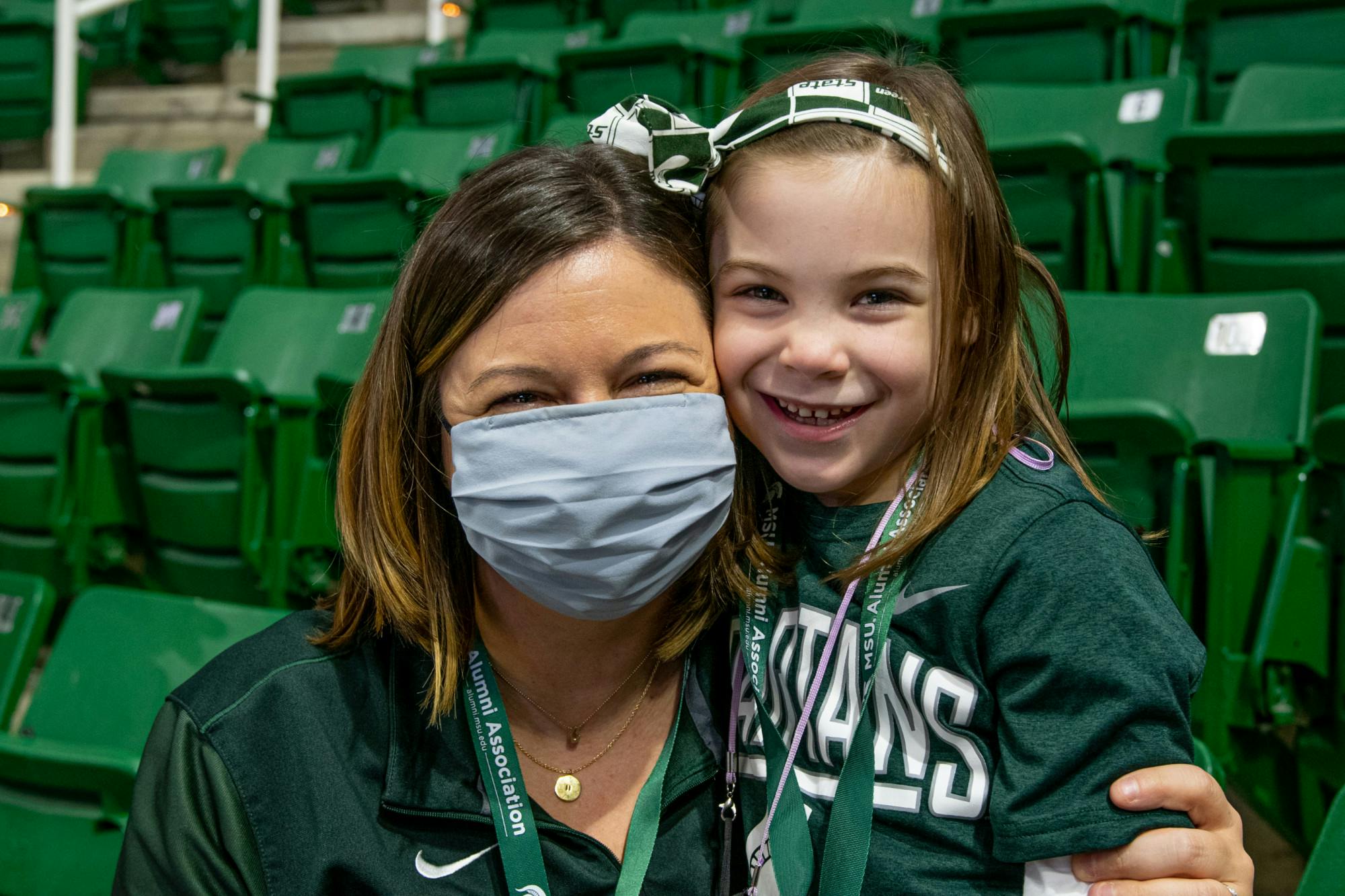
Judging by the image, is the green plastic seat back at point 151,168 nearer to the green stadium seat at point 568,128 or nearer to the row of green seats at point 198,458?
the green stadium seat at point 568,128

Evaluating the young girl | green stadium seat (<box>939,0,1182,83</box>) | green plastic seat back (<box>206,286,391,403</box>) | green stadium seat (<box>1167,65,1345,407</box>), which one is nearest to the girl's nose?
the young girl

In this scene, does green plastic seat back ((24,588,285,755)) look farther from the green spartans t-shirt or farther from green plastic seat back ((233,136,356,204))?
green plastic seat back ((233,136,356,204))

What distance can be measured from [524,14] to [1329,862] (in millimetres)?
6320

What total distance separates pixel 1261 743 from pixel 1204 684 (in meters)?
0.15

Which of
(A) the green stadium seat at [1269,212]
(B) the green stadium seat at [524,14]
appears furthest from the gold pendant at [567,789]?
(B) the green stadium seat at [524,14]

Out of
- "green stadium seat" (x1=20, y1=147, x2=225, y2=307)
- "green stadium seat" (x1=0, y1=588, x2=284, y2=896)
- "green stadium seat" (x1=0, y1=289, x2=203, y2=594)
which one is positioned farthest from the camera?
"green stadium seat" (x1=20, y1=147, x2=225, y2=307)

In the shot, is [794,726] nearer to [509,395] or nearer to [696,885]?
[696,885]

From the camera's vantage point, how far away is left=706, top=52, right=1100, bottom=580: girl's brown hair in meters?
1.28

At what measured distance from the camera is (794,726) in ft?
4.38

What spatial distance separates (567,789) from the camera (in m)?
1.37

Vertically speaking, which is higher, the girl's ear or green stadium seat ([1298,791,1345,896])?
the girl's ear

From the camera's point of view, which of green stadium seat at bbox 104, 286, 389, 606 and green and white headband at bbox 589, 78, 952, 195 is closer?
green and white headband at bbox 589, 78, 952, 195

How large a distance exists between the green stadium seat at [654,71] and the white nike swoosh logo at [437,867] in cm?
350

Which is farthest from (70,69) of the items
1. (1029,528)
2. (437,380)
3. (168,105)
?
(1029,528)
